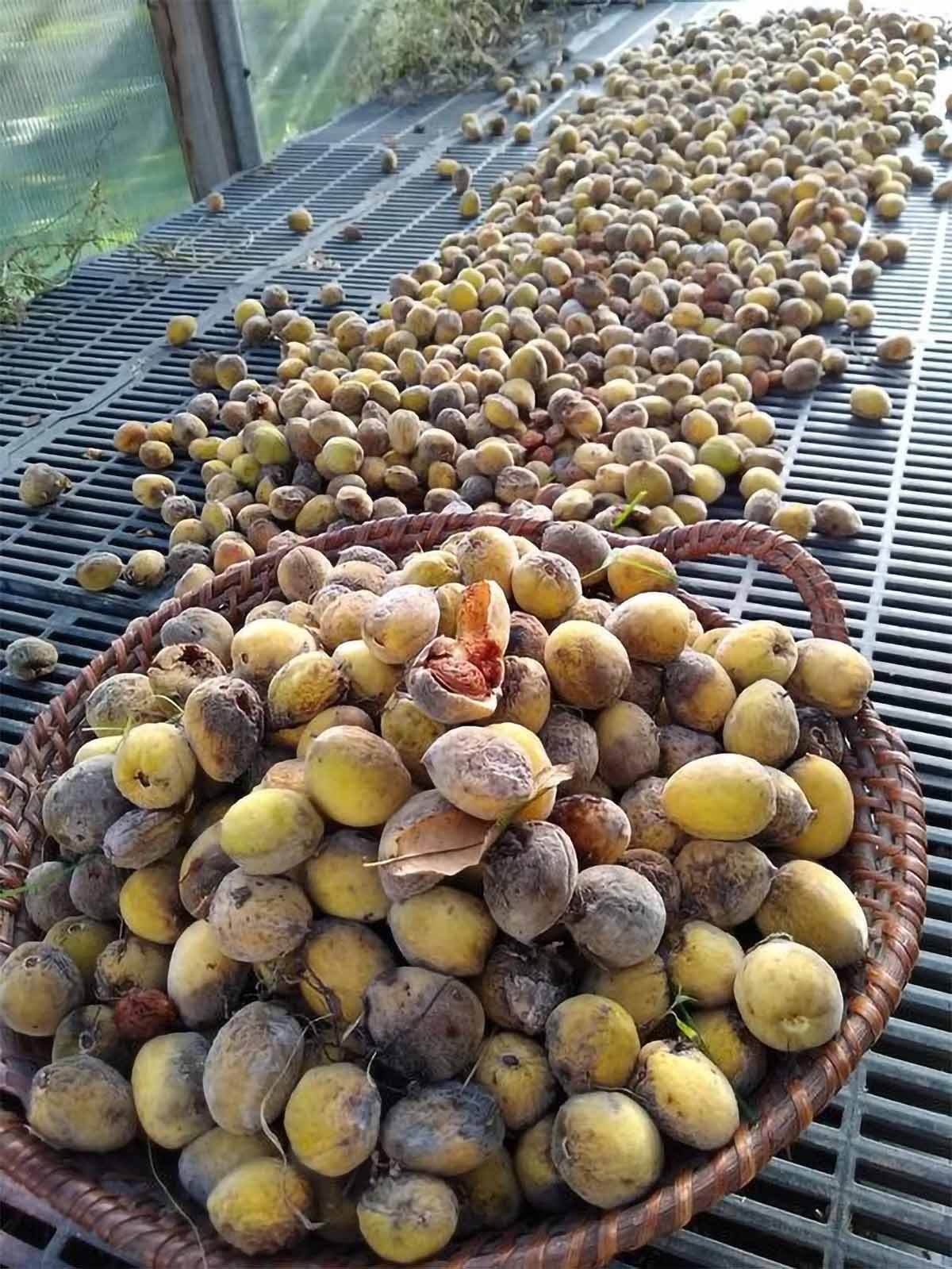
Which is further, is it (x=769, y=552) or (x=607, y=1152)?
(x=769, y=552)

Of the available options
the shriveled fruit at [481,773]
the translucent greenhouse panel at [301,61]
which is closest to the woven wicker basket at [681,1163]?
the shriveled fruit at [481,773]

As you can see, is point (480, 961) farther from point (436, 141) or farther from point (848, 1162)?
point (436, 141)

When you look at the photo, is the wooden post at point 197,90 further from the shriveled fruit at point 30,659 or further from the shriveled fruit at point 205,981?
the shriveled fruit at point 205,981

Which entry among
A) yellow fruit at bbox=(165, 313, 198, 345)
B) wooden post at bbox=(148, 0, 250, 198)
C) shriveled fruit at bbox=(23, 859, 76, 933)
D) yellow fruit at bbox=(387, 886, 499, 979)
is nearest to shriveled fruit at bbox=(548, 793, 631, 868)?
yellow fruit at bbox=(387, 886, 499, 979)

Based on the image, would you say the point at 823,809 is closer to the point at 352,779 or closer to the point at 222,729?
the point at 352,779

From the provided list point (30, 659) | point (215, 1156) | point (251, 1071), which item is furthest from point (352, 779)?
point (30, 659)

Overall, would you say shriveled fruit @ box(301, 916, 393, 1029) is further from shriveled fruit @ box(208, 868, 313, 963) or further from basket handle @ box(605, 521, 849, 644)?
basket handle @ box(605, 521, 849, 644)

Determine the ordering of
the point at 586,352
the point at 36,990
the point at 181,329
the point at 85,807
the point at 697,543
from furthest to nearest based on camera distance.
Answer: the point at 181,329 < the point at 586,352 < the point at 697,543 < the point at 85,807 < the point at 36,990
